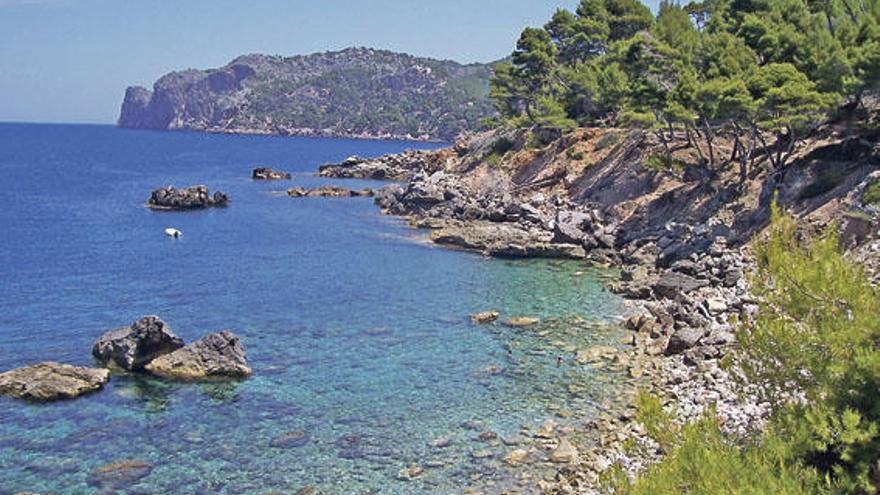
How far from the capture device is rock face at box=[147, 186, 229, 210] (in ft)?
251

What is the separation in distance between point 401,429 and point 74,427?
406 inches

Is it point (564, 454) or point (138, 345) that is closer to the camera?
point (564, 454)

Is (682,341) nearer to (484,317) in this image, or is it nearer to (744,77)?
(484,317)

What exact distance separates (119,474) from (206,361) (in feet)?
26.2

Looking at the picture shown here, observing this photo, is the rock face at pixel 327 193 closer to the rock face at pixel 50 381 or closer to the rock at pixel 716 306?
the rock at pixel 716 306

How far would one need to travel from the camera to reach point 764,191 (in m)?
44.2

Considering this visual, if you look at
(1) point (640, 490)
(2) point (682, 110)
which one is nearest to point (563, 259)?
(2) point (682, 110)

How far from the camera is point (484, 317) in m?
35.0

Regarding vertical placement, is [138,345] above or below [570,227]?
below

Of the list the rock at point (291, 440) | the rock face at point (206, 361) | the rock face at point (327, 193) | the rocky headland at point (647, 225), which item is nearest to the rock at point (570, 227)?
the rocky headland at point (647, 225)

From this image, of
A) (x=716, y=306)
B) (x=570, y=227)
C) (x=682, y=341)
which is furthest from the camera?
(x=570, y=227)

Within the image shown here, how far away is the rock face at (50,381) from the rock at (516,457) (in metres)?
15.2

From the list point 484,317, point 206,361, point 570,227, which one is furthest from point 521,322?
point 570,227

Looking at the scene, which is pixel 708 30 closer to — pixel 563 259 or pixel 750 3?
pixel 750 3
